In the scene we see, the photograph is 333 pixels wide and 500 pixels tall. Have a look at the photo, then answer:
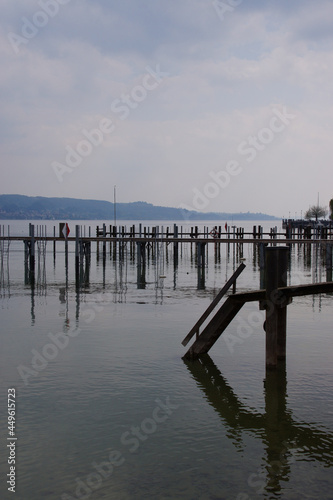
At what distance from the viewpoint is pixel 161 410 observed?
32.0ft

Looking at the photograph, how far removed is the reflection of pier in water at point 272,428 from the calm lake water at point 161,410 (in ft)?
0.08

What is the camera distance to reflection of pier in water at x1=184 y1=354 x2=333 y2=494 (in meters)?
7.70

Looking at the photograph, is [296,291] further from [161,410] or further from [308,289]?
[161,410]

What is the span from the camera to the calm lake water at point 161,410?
7.29 meters

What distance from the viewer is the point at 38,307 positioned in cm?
2125

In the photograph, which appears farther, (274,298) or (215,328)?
(215,328)

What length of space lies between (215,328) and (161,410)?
3.23 m

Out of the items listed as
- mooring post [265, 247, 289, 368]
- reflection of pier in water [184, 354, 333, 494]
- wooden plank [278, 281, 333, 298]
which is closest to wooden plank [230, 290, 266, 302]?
mooring post [265, 247, 289, 368]

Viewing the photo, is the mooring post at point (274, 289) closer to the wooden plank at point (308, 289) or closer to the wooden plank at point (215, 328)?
the wooden plank at point (308, 289)

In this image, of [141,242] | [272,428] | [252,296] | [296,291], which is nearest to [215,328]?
[252,296]

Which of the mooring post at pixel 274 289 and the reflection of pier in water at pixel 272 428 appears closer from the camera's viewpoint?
the reflection of pier in water at pixel 272 428

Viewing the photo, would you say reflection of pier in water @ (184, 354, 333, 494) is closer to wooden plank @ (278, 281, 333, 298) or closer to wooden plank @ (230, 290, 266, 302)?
wooden plank @ (230, 290, 266, 302)

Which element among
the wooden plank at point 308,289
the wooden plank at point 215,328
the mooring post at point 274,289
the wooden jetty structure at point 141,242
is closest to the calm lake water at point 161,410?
the wooden plank at point 215,328

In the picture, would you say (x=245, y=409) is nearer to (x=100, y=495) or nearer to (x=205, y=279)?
(x=100, y=495)
